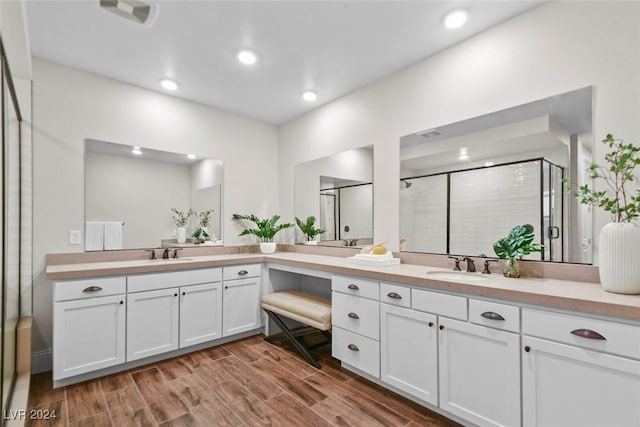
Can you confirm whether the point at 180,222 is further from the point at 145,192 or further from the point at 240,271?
the point at 240,271

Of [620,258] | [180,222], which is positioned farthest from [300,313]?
[620,258]

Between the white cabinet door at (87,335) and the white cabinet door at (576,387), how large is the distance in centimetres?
276

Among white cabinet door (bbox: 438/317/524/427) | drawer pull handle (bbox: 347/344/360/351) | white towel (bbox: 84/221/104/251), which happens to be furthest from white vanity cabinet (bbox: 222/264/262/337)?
white cabinet door (bbox: 438/317/524/427)

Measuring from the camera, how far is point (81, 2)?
194 cm

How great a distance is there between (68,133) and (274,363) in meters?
2.69

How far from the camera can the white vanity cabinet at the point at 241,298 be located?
303 cm

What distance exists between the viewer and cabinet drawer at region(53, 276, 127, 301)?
7.21ft

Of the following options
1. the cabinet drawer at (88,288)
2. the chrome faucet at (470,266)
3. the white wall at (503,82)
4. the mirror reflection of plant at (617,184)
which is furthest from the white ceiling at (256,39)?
the cabinet drawer at (88,288)

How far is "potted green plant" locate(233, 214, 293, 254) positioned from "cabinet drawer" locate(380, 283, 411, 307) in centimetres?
187

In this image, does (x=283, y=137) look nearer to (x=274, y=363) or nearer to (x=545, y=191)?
(x=274, y=363)

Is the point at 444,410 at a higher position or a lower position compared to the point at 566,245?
lower

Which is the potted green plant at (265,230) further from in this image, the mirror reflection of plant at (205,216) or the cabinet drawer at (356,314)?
the cabinet drawer at (356,314)

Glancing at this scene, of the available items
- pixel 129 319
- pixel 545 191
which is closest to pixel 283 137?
pixel 129 319

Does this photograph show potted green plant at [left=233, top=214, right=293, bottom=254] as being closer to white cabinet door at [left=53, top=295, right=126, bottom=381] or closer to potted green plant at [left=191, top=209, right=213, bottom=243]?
potted green plant at [left=191, top=209, right=213, bottom=243]
